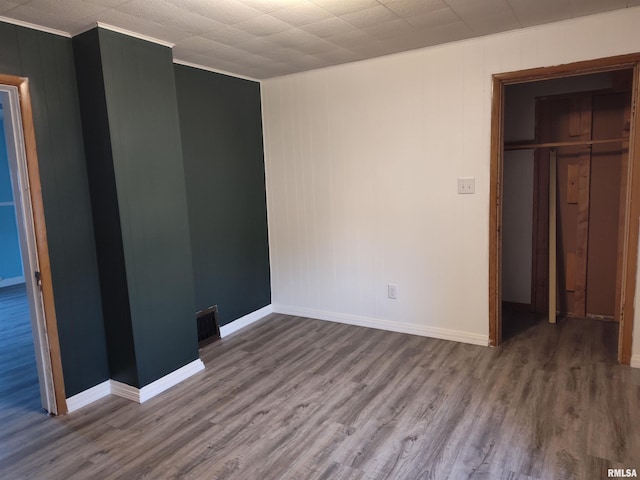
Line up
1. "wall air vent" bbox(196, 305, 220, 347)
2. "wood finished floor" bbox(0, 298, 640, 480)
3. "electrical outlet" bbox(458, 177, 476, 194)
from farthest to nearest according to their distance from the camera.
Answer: "wall air vent" bbox(196, 305, 220, 347) < "electrical outlet" bbox(458, 177, 476, 194) < "wood finished floor" bbox(0, 298, 640, 480)

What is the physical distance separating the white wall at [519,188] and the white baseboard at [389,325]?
42.2 inches

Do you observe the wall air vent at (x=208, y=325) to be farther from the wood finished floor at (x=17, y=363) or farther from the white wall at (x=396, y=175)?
the wood finished floor at (x=17, y=363)

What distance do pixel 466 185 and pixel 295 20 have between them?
1743 mm

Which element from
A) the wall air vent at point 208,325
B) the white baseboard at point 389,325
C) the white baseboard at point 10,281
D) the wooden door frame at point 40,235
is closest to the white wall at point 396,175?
the white baseboard at point 389,325

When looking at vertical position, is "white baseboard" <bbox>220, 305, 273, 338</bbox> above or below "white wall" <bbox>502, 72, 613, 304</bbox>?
below

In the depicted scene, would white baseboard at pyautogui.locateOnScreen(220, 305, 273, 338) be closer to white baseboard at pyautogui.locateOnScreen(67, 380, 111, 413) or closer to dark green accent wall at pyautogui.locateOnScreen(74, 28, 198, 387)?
dark green accent wall at pyautogui.locateOnScreen(74, 28, 198, 387)

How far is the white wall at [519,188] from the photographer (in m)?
4.00

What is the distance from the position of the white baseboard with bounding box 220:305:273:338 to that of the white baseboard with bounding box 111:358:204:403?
2.43 feet

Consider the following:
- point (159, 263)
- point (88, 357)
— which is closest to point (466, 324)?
point (159, 263)

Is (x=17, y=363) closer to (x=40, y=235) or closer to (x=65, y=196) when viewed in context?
(x=40, y=235)

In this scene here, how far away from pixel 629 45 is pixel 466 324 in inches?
87.2

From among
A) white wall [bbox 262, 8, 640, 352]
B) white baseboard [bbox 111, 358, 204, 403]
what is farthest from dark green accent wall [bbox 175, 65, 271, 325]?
white baseboard [bbox 111, 358, 204, 403]

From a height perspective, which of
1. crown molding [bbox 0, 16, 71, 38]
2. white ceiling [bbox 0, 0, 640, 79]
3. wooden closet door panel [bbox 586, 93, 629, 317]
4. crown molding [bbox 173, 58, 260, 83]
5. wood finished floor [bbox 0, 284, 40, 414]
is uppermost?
crown molding [bbox 173, 58, 260, 83]

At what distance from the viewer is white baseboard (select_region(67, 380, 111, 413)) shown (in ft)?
9.08
